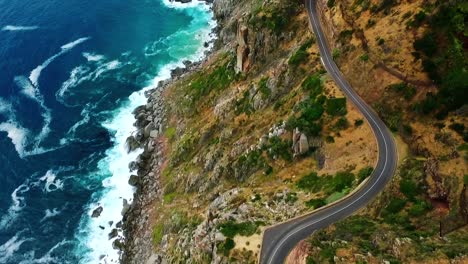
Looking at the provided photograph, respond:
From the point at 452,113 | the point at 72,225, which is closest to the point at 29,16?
the point at 72,225

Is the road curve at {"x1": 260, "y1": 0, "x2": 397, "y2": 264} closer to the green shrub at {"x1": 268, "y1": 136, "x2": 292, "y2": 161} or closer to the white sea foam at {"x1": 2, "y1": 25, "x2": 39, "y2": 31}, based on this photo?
the green shrub at {"x1": 268, "y1": 136, "x2": 292, "y2": 161}

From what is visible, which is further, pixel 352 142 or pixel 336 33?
pixel 336 33

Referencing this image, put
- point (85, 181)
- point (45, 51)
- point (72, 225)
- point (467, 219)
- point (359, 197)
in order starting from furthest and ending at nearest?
1. point (45, 51)
2. point (85, 181)
3. point (72, 225)
4. point (359, 197)
5. point (467, 219)

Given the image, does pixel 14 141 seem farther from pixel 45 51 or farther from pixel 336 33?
pixel 336 33

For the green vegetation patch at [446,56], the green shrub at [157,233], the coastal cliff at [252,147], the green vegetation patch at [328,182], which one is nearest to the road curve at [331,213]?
the coastal cliff at [252,147]

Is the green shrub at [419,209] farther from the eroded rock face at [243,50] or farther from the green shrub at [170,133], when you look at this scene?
the green shrub at [170,133]
